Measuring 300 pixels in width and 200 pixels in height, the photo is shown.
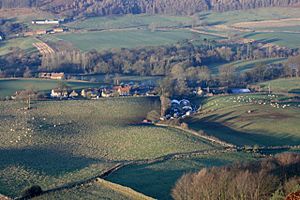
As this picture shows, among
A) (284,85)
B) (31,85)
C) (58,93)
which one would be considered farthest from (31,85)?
(284,85)

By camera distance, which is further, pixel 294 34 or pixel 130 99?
pixel 294 34

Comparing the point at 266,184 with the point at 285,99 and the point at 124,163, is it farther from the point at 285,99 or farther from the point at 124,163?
the point at 285,99

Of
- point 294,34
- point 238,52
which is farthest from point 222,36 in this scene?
point 238,52

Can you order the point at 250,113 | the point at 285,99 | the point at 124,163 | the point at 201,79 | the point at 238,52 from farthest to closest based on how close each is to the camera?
the point at 238,52
the point at 201,79
the point at 285,99
the point at 250,113
the point at 124,163

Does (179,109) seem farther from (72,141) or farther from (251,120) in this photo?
(72,141)

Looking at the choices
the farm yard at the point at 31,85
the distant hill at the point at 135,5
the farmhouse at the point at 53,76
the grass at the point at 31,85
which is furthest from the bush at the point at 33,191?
the distant hill at the point at 135,5

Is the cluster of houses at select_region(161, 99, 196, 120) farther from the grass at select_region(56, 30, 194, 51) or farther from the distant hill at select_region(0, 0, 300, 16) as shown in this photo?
the distant hill at select_region(0, 0, 300, 16)
